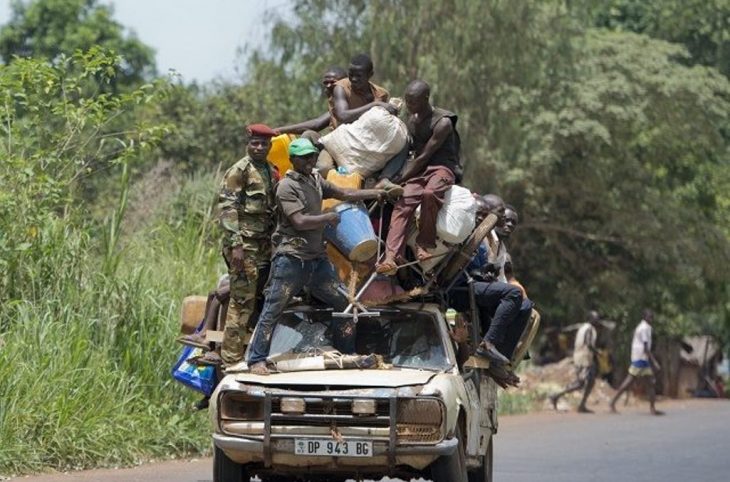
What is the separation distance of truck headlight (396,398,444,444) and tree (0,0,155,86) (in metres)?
33.7

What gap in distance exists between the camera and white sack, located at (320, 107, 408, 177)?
11.8 meters

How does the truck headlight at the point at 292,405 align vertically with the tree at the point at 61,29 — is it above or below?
below

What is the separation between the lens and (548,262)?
3375cm

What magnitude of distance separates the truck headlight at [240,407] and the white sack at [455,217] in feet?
7.14

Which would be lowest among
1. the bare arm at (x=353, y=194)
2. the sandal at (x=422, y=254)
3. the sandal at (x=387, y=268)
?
the sandal at (x=387, y=268)

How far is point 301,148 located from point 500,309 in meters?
2.26

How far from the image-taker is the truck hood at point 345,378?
10.0 meters

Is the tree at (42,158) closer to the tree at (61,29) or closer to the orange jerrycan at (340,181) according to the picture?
the orange jerrycan at (340,181)

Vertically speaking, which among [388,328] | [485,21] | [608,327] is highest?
[485,21]

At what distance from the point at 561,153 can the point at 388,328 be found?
65.2 feet

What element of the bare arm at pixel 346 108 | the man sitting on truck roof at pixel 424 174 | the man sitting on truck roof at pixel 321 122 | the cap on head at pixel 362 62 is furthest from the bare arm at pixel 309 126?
the man sitting on truck roof at pixel 424 174

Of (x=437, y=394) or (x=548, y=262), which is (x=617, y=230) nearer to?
(x=548, y=262)

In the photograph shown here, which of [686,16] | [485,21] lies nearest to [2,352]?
[485,21]

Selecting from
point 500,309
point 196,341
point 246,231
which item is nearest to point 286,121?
point 196,341
